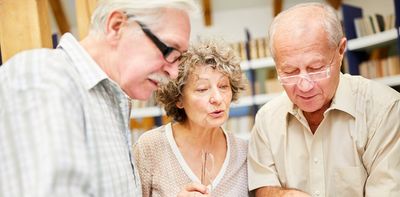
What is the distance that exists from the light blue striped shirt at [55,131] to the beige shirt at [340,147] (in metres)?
0.79

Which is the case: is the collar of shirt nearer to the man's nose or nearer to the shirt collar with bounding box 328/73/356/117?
the shirt collar with bounding box 328/73/356/117

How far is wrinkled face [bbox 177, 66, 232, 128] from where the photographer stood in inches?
69.1

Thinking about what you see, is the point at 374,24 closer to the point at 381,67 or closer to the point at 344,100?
the point at 381,67

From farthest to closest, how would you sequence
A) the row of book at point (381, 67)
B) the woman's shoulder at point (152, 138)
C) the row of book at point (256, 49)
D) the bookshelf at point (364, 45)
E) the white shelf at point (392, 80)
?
1. the row of book at point (256, 49)
2. the row of book at point (381, 67)
3. the bookshelf at point (364, 45)
4. the white shelf at point (392, 80)
5. the woman's shoulder at point (152, 138)

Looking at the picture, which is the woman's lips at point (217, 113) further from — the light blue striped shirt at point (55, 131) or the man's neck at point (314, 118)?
the light blue striped shirt at point (55, 131)

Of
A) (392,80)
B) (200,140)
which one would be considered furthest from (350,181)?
(392,80)

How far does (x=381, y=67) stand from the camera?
16.7 feet

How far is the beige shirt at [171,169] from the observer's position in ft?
5.63

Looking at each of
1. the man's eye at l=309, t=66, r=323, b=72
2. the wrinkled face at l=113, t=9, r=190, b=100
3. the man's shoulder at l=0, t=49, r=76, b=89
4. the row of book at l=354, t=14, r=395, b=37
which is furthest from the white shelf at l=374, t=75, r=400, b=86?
the man's shoulder at l=0, t=49, r=76, b=89

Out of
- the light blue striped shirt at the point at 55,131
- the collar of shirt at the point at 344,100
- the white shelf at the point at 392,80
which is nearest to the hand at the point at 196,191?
the light blue striped shirt at the point at 55,131

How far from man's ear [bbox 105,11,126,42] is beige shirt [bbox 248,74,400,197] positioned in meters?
0.83

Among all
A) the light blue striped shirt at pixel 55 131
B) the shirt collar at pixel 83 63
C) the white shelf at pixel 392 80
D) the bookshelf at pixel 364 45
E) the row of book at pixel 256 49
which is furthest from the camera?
the row of book at pixel 256 49

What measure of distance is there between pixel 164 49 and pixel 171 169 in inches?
27.2

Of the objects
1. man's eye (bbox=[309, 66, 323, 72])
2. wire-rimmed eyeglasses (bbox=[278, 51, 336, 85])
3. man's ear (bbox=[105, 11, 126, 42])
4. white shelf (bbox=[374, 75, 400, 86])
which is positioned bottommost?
white shelf (bbox=[374, 75, 400, 86])
